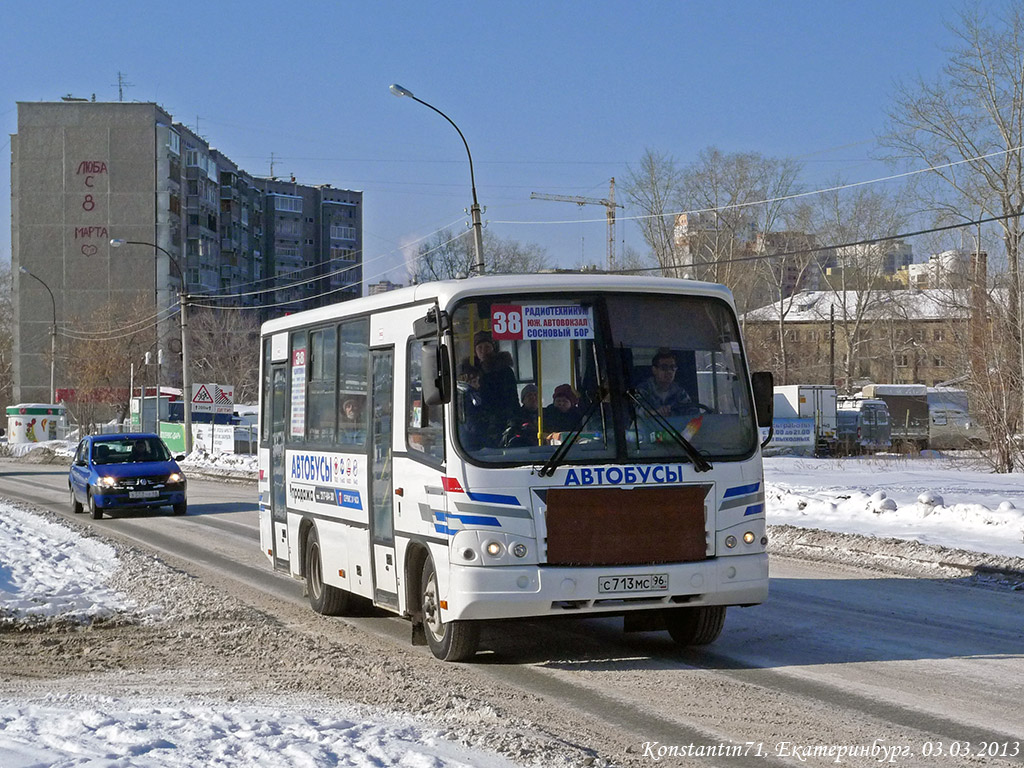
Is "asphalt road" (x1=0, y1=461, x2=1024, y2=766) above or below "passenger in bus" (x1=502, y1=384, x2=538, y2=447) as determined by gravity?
below

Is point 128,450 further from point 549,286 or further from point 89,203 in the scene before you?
point 89,203

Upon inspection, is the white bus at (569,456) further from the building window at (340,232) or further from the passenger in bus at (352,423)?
the building window at (340,232)

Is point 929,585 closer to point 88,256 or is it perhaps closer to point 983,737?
point 983,737

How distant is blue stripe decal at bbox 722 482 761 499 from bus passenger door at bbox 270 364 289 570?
5.32 metres

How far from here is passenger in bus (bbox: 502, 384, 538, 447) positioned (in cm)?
900

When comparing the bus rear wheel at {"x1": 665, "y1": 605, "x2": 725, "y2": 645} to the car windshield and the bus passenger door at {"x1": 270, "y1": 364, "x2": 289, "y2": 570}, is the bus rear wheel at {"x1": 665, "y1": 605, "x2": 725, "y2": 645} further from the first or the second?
the car windshield

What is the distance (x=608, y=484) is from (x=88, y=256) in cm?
10005

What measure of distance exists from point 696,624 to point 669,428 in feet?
5.22

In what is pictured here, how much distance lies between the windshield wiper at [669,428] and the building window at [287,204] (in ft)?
433

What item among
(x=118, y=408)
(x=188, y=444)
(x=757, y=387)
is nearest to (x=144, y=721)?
(x=757, y=387)

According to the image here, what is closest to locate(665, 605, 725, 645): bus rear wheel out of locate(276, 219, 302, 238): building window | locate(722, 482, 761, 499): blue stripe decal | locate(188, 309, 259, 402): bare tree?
locate(722, 482, 761, 499): blue stripe decal

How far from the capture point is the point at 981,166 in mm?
46625

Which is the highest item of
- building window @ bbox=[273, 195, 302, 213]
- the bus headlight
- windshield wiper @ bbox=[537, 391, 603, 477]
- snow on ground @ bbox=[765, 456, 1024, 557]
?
building window @ bbox=[273, 195, 302, 213]

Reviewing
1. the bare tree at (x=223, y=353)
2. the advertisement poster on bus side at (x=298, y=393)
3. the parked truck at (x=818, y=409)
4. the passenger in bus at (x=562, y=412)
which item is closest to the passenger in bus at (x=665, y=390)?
the passenger in bus at (x=562, y=412)
